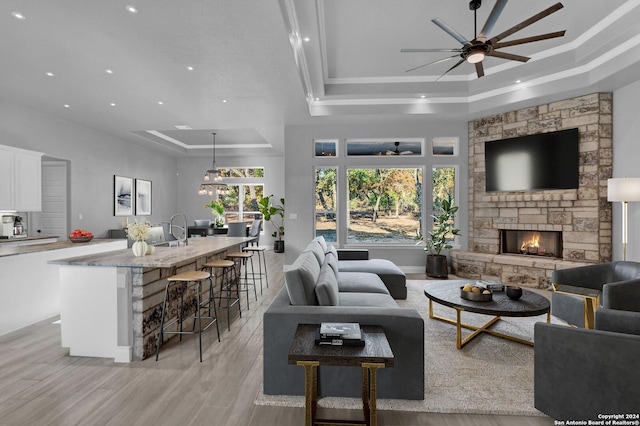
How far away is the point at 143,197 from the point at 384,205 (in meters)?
6.51

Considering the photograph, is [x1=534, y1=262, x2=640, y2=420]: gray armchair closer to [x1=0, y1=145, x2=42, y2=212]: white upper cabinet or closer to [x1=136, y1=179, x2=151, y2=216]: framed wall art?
[x1=0, y1=145, x2=42, y2=212]: white upper cabinet

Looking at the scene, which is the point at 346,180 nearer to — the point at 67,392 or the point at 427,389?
the point at 427,389

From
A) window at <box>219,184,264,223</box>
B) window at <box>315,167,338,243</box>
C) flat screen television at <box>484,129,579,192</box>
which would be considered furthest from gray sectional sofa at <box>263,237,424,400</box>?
window at <box>219,184,264,223</box>

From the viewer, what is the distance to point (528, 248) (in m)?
5.66

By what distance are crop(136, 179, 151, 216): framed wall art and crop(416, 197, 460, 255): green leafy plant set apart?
7.10 meters

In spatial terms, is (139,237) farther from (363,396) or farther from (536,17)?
(536,17)

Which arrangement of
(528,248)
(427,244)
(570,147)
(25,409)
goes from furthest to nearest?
(427,244), (528,248), (570,147), (25,409)

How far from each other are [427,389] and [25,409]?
2722 mm

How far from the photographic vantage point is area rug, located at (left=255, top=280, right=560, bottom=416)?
2.12 m

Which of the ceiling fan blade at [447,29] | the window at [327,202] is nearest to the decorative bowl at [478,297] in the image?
the ceiling fan blade at [447,29]

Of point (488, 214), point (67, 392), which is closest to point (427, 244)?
point (488, 214)

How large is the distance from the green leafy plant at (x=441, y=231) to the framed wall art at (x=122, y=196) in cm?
687

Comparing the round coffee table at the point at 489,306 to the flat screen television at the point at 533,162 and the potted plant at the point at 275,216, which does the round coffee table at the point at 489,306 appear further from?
the potted plant at the point at 275,216

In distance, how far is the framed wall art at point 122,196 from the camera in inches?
296
